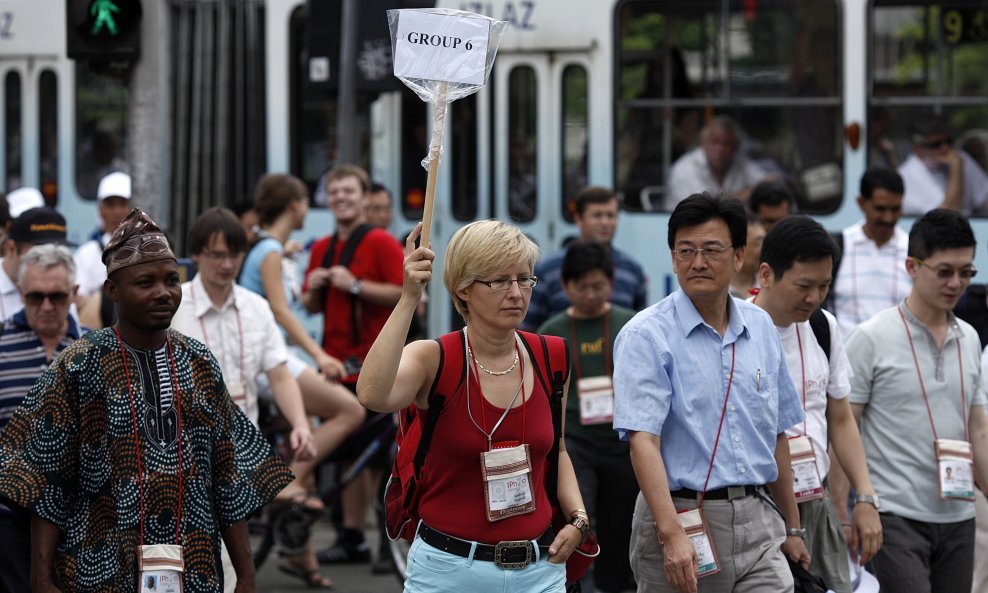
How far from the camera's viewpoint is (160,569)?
13.9 ft

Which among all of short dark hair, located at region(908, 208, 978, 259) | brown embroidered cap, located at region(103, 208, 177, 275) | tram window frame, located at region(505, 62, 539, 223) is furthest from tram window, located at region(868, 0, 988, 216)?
brown embroidered cap, located at region(103, 208, 177, 275)

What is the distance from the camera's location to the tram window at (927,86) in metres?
9.68

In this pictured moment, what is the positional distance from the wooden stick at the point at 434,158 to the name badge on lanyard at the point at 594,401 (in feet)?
9.54

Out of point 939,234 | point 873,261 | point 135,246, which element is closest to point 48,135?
point 873,261

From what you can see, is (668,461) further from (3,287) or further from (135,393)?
(3,287)

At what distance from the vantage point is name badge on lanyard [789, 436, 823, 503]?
5.05 meters

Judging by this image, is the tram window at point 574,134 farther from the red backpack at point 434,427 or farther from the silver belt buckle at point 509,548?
the silver belt buckle at point 509,548

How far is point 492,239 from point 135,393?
3.59 ft

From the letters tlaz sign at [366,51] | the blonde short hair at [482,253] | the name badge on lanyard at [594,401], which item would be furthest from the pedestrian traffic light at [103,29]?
the blonde short hair at [482,253]

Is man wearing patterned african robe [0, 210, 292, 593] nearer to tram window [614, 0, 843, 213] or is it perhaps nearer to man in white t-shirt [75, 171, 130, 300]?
man in white t-shirt [75, 171, 130, 300]

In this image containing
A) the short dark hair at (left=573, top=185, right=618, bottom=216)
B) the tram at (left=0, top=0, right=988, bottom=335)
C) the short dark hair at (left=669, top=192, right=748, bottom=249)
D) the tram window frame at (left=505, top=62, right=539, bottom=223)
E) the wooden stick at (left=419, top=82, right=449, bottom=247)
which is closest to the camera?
the wooden stick at (left=419, top=82, right=449, bottom=247)

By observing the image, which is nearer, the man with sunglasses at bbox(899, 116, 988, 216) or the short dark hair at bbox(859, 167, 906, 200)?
the short dark hair at bbox(859, 167, 906, 200)

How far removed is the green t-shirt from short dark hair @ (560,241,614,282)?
0.67 feet

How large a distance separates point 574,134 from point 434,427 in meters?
6.50
